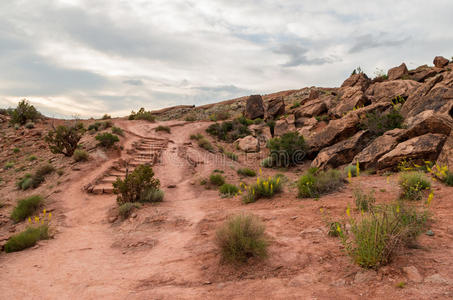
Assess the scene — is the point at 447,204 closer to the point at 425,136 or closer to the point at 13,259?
the point at 425,136

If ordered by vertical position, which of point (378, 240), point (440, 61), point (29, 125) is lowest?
point (378, 240)

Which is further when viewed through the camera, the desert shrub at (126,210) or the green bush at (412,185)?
the desert shrub at (126,210)

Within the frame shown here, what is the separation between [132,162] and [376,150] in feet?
38.1

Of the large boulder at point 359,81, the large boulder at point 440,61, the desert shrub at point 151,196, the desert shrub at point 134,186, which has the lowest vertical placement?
the desert shrub at point 151,196

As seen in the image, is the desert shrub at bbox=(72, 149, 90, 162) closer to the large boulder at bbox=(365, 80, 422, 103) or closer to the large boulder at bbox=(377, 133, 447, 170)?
the large boulder at bbox=(377, 133, 447, 170)

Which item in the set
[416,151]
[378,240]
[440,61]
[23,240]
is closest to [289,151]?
[416,151]

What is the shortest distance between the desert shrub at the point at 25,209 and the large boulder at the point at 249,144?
1287 cm

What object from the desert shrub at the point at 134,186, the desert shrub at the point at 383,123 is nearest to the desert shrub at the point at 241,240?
the desert shrub at the point at 134,186

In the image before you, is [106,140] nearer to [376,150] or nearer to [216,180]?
[216,180]

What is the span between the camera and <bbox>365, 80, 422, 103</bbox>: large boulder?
16.2m

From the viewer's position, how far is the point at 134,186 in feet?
28.5

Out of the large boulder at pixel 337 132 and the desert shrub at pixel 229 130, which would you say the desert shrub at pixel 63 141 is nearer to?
the desert shrub at pixel 229 130

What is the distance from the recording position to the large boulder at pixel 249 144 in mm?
18547

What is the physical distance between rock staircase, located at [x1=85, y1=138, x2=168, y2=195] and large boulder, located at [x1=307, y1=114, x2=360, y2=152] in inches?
370
